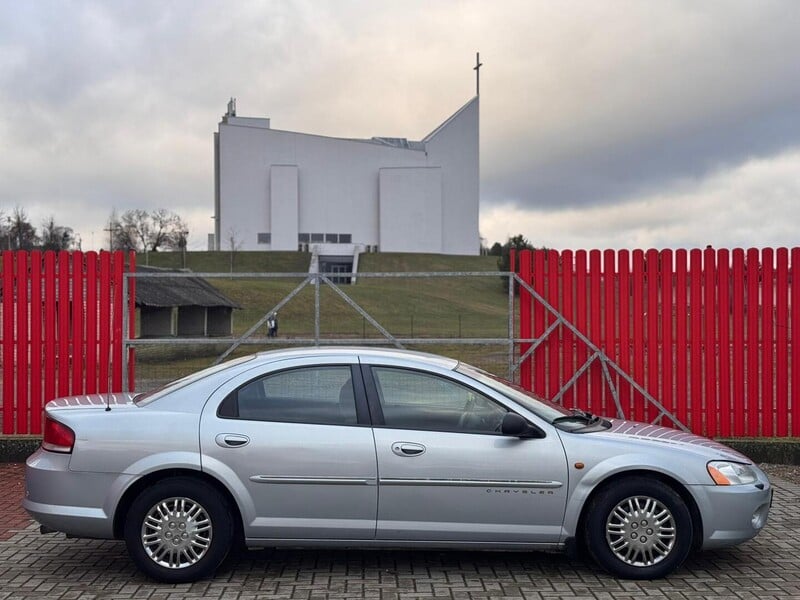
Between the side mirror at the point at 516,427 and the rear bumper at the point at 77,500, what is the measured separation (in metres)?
2.43

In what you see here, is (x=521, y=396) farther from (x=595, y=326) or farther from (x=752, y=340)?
(x=752, y=340)

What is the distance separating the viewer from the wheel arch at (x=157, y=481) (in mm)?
5398

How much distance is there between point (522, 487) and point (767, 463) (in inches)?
208

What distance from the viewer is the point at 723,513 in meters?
5.47

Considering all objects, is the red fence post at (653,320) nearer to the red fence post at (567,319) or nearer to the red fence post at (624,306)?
the red fence post at (624,306)

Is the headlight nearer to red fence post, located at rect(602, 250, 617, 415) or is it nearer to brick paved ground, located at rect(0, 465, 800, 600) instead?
brick paved ground, located at rect(0, 465, 800, 600)

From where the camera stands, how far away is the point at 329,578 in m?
5.55

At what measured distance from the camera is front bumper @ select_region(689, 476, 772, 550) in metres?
5.46

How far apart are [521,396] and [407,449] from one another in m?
1.01

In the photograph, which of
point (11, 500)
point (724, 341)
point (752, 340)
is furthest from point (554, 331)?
point (11, 500)

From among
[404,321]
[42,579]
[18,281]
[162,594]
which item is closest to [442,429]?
[162,594]

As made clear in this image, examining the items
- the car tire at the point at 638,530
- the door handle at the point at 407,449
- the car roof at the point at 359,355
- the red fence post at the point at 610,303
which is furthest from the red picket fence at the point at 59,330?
the car tire at the point at 638,530

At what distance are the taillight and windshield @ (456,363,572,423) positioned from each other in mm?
2637

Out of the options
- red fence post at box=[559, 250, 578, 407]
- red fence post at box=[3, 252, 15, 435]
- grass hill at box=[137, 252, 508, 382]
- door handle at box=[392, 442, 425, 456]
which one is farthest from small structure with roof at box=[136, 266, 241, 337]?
door handle at box=[392, 442, 425, 456]
